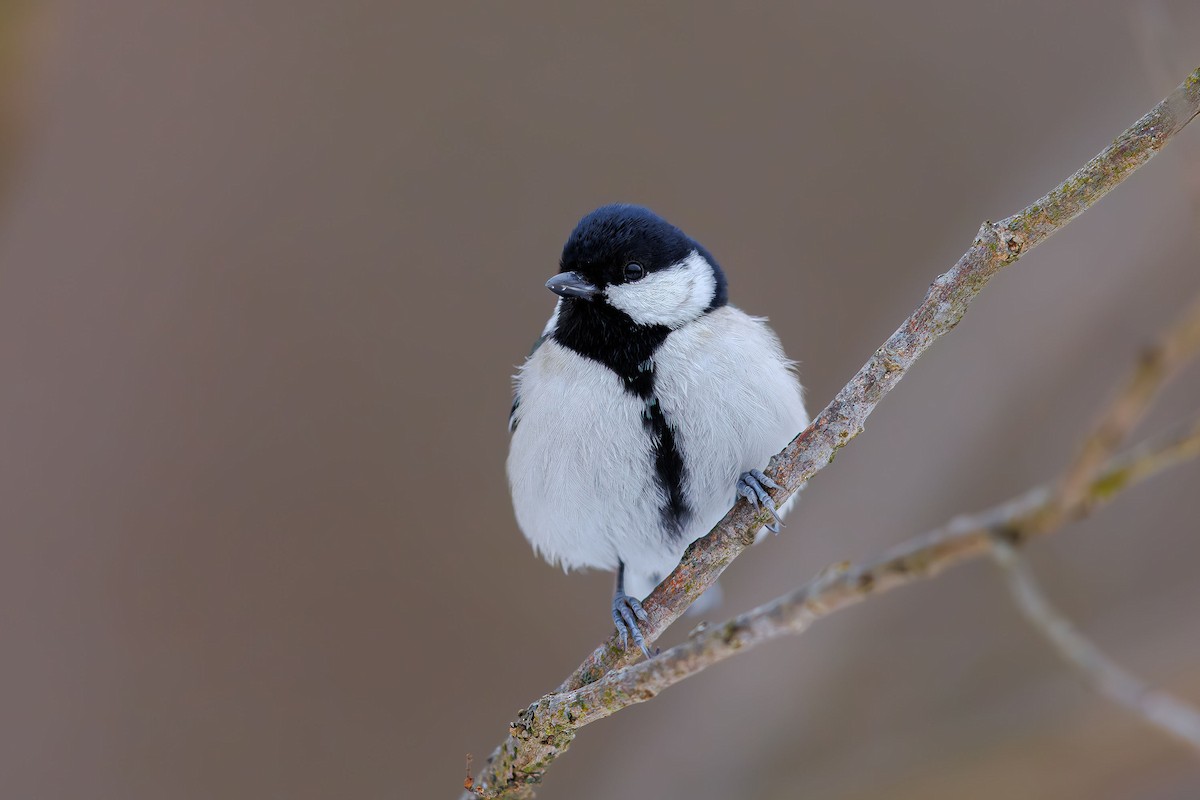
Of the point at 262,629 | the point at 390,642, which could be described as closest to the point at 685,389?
the point at 390,642

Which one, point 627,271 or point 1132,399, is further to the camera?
point 627,271

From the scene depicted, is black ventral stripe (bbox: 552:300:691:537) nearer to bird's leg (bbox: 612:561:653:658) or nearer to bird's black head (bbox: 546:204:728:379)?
bird's black head (bbox: 546:204:728:379)

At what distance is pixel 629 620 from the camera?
61.7 inches

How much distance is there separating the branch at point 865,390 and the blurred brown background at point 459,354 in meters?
1.48

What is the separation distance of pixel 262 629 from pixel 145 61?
67.3 inches

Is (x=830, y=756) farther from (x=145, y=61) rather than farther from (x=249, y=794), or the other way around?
(x=145, y=61)

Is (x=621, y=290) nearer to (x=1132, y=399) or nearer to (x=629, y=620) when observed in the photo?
(x=629, y=620)

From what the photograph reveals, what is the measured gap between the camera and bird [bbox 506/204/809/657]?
1.75 meters

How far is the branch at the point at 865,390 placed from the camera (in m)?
1.08

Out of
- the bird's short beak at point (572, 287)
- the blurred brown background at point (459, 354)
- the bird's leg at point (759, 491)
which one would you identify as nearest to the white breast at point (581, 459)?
the bird's short beak at point (572, 287)

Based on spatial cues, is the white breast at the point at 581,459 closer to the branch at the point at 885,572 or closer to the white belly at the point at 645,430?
the white belly at the point at 645,430

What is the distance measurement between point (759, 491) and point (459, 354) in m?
1.64

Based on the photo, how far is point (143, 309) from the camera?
2.87 meters

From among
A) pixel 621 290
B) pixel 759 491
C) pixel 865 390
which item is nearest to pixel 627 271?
pixel 621 290
